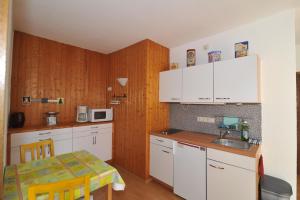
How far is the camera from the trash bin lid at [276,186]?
5.36 feet

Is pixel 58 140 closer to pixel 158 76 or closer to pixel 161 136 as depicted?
pixel 161 136

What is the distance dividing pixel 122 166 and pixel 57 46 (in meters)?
2.73

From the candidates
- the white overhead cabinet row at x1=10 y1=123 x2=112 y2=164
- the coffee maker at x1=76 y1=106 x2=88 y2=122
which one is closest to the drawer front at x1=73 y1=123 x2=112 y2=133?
the white overhead cabinet row at x1=10 y1=123 x2=112 y2=164

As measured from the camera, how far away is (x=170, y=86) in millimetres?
2666

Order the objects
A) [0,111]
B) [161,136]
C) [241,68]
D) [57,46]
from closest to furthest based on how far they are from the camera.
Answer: [0,111] → [241,68] → [161,136] → [57,46]

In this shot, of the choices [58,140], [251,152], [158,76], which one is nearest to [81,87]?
[58,140]

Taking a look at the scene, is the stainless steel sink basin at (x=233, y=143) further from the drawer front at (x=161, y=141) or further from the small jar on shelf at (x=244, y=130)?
the drawer front at (x=161, y=141)

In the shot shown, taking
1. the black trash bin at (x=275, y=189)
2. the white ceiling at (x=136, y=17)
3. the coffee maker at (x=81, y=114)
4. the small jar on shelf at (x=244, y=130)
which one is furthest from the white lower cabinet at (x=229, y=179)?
the coffee maker at (x=81, y=114)

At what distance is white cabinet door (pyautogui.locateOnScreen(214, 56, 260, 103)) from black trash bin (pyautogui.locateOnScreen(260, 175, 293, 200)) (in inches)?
38.5

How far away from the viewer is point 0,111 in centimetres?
91

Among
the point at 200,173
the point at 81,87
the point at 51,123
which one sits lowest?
the point at 200,173

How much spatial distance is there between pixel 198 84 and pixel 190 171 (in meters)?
1.25

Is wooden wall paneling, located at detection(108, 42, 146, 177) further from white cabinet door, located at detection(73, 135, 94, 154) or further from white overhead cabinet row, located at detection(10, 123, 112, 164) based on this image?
white cabinet door, located at detection(73, 135, 94, 154)

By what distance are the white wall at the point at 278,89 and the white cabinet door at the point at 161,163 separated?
4.19 feet
